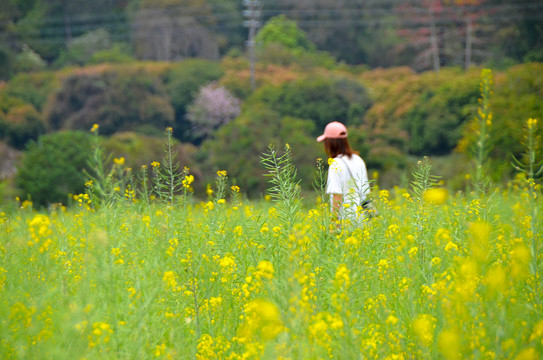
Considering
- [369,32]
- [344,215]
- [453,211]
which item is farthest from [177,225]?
[369,32]

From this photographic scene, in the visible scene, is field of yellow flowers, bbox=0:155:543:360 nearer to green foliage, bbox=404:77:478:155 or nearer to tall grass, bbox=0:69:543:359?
tall grass, bbox=0:69:543:359

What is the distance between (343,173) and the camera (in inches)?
183

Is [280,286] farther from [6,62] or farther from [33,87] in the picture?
[6,62]

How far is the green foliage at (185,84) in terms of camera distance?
34938 millimetres

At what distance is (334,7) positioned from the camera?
47562 millimetres

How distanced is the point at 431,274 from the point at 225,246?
1.45 meters

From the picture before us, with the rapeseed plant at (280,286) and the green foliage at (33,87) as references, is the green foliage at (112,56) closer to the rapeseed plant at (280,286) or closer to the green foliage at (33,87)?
the green foliage at (33,87)

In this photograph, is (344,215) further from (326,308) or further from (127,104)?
(127,104)

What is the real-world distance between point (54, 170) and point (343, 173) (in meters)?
17.5

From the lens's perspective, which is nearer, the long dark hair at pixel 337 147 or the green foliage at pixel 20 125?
the long dark hair at pixel 337 147

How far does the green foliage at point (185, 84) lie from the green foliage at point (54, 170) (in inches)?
530

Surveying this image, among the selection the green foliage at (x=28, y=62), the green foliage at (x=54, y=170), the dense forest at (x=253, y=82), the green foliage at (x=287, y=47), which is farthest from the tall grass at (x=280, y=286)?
the green foliage at (x=28, y=62)

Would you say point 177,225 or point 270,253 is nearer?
point 270,253

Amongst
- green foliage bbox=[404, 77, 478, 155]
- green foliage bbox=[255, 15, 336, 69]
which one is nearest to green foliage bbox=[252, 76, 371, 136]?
green foliage bbox=[404, 77, 478, 155]
